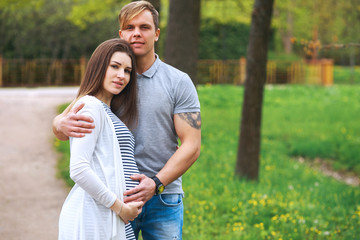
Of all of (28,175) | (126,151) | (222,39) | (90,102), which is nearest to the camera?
(90,102)

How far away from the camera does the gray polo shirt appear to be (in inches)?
106

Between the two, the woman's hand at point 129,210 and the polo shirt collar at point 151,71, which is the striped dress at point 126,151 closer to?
the woman's hand at point 129,210

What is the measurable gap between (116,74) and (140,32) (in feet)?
0.99

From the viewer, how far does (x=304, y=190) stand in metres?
6.83

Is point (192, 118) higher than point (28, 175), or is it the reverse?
point (192, 118)

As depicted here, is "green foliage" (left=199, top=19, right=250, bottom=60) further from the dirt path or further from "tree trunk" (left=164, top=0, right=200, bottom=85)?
"tree trunk" (left=164, top=0, right=200, bottom=85)

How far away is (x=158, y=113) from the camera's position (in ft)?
8.83

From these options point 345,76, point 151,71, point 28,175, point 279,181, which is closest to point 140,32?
point 151,71

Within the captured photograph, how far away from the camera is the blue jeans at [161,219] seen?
2.74 m

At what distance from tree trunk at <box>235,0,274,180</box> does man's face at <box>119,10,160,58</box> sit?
4600mm

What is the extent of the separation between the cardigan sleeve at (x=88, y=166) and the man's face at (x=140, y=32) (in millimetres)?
497

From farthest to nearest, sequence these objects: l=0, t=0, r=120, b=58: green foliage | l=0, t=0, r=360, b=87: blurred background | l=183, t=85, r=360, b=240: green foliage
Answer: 1. l=0, t=0, r=120, b=58: green foliage
2. l=0, t=0, r=360, b=87: blurred background
3. l=183, t=85, r=360, b=240: green foliage

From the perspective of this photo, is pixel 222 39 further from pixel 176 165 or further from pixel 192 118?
pixel 176 165

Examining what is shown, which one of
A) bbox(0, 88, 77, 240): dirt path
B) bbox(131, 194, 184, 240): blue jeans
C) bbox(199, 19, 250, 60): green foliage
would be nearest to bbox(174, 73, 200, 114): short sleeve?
bbox(131, 194, 184, 240): blue jeans
